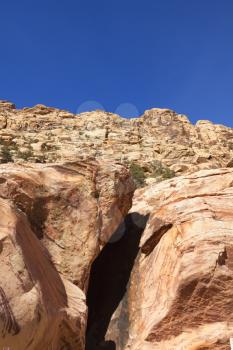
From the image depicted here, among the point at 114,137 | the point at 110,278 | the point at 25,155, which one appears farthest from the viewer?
the point at 114,137

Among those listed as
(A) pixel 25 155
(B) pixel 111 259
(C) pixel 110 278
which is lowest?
(C) pixel 110 278

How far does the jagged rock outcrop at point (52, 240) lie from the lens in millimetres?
5879

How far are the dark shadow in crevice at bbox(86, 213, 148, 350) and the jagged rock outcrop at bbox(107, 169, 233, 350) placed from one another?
9.6 inches

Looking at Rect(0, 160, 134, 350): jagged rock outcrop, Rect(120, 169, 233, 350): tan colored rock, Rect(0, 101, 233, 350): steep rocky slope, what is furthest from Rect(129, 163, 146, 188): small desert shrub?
Rect(120, 169, 233, 350): tan colored rock

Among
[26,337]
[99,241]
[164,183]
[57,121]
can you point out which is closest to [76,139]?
[57,121]

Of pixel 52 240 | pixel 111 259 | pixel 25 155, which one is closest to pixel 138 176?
pixel 25 155

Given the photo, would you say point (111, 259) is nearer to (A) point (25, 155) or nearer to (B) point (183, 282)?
(B) point (183, 282)

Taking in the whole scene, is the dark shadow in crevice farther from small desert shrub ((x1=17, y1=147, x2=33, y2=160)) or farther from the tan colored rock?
small desert shrub ((x1=17, y1=147, x2=33, y2=160))

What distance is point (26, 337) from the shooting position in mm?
5656

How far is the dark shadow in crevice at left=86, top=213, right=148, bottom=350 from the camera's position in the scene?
9.20 meters

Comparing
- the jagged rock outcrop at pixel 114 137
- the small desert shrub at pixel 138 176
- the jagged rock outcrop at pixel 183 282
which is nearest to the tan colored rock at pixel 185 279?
the jagged rock outcrop at pixel 183 282

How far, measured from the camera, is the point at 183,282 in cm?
837

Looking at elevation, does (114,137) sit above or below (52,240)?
above

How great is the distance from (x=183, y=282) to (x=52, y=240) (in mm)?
2909
